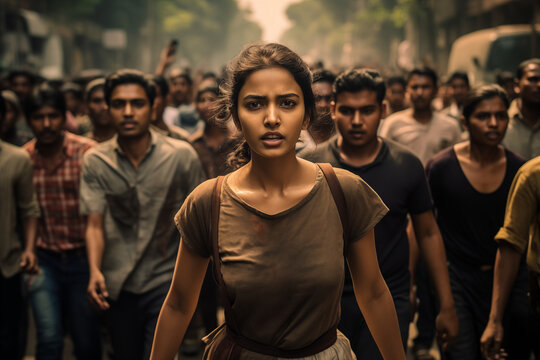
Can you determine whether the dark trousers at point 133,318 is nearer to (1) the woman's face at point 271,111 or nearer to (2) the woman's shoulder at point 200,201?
(2) the woman's shoulder at point 200,201

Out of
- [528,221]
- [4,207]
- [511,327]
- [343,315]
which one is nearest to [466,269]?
[511,327]

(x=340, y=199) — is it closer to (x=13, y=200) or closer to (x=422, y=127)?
(x=13, y=200)

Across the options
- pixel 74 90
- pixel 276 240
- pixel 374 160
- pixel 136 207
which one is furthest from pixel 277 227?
pixel 74 90

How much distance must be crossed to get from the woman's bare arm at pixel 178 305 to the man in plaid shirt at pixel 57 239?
2217 millimetres

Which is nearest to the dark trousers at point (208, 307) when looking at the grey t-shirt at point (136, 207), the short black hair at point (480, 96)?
the grey t-shirt at point (136, 207)

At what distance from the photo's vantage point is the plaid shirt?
4898mm

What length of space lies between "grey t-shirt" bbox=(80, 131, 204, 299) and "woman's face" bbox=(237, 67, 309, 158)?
6.81ft

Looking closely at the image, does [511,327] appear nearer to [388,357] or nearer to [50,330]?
[388,357]

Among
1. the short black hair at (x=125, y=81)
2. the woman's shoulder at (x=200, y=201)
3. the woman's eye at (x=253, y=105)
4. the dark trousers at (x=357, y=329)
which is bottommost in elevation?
the dark trousers at (x=357, y=329)

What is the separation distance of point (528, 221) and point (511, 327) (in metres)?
0.99

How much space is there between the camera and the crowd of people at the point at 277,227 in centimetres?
231

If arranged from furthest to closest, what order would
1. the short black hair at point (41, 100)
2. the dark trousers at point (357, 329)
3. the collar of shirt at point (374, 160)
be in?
the short black hair at point (41, 100) < the collar of shirt at point (374, 160) < the dark trousers at point (357, 329)

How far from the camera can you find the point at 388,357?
2.47 meters

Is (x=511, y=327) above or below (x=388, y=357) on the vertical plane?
below
